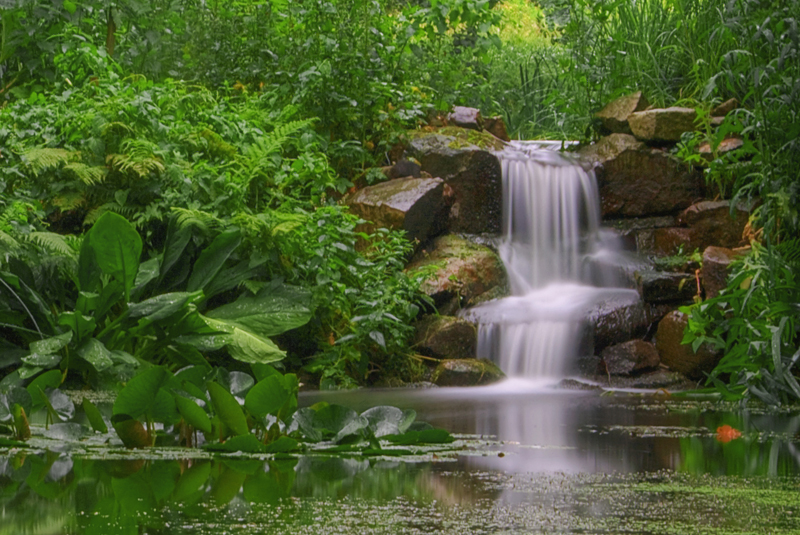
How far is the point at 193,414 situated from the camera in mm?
2266

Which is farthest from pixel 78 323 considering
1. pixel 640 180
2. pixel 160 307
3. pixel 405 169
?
pixel 640 180

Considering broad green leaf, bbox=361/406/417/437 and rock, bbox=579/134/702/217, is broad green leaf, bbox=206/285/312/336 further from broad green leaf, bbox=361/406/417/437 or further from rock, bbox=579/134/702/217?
rock, bbox=579/134/702/217

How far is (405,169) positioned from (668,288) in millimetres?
2576

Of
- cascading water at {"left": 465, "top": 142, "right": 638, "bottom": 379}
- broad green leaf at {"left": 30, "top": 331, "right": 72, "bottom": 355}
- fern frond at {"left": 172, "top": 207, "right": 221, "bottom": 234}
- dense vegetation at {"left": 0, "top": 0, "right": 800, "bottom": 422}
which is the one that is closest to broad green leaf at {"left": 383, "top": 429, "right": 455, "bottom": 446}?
dense vegetation at {"left": 0, "top": 0, "right": 800, "bottom": 422}

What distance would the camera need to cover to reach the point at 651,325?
660 cm

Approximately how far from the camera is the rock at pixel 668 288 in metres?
6.68

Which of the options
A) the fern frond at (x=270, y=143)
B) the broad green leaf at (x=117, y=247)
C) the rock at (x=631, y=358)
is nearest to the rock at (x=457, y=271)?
the rock at (x=631, y=358)

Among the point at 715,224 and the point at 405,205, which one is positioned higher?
the point at 405,205

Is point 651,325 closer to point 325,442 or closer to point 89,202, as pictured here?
point 89,202

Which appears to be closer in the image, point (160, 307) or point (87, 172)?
point (160, 307)

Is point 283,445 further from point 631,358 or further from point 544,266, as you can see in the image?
point 544,266

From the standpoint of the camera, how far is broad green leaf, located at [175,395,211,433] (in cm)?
223

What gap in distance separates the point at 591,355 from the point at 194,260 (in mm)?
2890

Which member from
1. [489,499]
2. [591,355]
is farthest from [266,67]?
[489,499]
